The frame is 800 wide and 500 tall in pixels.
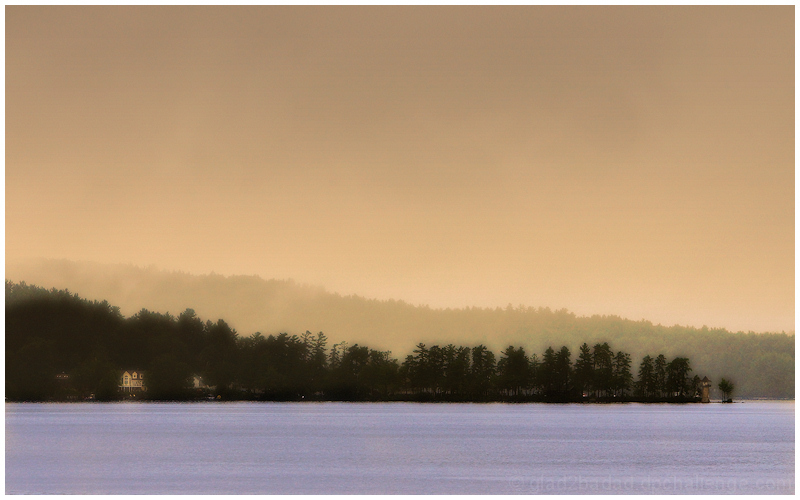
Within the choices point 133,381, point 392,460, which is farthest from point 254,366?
point 392,460

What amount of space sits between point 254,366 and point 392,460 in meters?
140

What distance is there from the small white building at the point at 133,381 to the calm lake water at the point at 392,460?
4253 inches

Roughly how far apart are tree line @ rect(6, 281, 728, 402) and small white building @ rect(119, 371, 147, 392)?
1.41 meters

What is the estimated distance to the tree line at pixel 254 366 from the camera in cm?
17000

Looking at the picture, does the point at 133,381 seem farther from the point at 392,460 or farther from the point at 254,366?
the point at 392,460

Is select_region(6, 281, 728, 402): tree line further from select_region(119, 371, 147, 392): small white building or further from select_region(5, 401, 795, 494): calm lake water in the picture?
select_region(5, 401, 795, 494): calm lake water

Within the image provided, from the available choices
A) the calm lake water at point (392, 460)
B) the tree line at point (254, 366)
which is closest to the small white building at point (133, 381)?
the tree line at point (254, 366)

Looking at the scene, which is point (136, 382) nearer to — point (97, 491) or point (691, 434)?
point (691, 434)

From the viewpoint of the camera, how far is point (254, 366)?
7367 inches

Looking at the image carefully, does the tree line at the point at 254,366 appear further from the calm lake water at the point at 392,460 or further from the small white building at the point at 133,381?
the calm lake water at the point at 392,460

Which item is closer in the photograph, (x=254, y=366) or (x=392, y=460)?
(x=392, y=460)

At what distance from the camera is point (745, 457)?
55.0 meters

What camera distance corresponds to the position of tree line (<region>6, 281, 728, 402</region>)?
558 ft

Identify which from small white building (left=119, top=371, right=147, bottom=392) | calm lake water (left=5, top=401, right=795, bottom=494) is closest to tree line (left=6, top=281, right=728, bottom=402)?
small white building (left=119, top=371, right=147, bottom=392)
